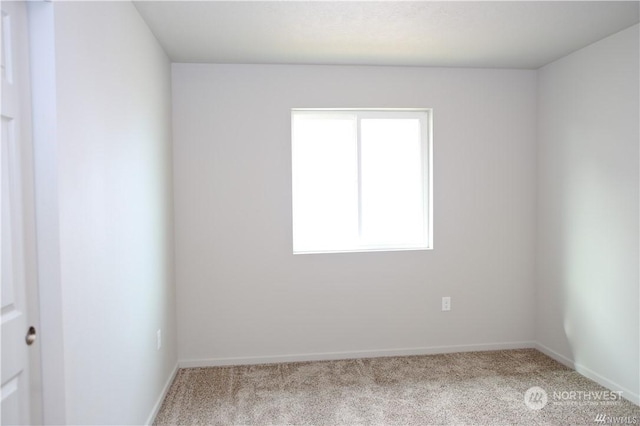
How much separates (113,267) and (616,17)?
3.10 m

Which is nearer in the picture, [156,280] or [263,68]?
[156,280]

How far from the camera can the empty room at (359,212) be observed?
2.28 metres

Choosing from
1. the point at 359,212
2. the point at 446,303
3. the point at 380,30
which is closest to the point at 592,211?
the point at 446,303

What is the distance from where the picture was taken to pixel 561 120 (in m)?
3.38

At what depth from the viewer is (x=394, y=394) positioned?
2.91 meters

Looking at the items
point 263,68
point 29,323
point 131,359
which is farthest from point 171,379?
point 263,68

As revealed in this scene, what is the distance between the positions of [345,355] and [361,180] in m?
1.45

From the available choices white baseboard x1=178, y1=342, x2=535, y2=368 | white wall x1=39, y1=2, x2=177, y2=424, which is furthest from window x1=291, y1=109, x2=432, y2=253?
white wall x1=39, y1=2, x2=177, y2=424

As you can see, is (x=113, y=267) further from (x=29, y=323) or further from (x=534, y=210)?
(x=534, y=210)

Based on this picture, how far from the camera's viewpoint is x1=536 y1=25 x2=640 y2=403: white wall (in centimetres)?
277

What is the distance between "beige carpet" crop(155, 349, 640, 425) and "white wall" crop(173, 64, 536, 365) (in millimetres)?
219

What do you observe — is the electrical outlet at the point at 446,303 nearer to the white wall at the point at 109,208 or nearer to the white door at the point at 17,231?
the white wall at the point at 109,208

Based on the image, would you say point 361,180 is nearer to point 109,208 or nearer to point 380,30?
point 380,30

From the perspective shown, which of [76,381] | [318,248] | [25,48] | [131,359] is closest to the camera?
[25,48]
